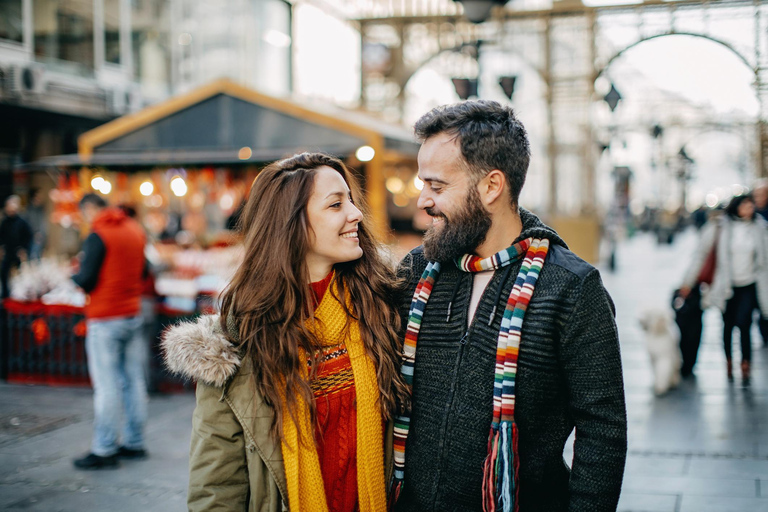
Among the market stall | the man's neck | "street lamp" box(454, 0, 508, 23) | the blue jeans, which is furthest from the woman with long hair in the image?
the market stall

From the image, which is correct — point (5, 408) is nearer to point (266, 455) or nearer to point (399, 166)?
point (266, 455)

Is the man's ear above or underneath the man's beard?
above

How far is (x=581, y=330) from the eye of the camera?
2.05 meters

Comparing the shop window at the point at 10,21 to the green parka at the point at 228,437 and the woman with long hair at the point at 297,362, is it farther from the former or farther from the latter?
the green parka at the point at 228,437

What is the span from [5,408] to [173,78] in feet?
55.5

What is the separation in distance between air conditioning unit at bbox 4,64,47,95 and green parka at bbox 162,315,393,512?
1547cm

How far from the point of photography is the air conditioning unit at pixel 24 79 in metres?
15.4

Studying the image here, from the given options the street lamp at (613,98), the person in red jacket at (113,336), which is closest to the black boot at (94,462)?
the person in red jacket at (113,336)

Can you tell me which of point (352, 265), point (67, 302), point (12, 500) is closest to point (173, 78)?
point (67, 302)

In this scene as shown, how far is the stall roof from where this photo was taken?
31.9ft

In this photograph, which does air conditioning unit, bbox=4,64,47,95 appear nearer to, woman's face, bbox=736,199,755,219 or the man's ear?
woman's face, bbox=736,199,755,219

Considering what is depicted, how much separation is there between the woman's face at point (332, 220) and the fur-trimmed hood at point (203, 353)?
0.43 meters

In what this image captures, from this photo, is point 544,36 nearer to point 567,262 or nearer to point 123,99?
point 123,99

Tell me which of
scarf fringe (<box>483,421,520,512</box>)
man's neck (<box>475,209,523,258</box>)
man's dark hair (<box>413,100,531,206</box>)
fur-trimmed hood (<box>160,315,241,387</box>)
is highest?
man's dark hair (<box>413,100,531,206</box>)
